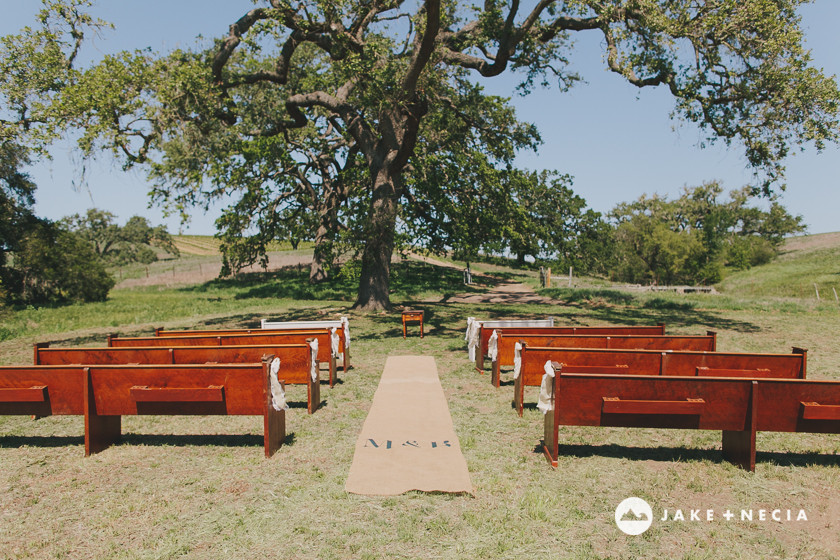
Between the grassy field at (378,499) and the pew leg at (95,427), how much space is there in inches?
5.2

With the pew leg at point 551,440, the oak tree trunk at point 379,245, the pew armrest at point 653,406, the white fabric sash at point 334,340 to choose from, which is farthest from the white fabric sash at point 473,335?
the oak tree trunk at point 379,245

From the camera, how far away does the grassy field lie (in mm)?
3688

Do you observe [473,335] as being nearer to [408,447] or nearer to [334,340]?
[334,340]

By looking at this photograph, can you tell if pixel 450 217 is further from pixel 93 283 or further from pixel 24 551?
pixel 93 283

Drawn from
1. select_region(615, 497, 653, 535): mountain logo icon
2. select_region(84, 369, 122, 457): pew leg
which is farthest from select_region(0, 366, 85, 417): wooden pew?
select_region(615, 497, 653, 535): mountain logo icon

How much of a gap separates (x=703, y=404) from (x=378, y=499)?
3197 millimetres

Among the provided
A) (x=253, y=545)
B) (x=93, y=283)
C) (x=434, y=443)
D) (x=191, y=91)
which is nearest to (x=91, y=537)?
(x=253, y=545)

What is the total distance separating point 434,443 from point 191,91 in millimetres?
13513

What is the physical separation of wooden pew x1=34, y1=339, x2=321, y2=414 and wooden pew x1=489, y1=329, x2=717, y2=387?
3.06m

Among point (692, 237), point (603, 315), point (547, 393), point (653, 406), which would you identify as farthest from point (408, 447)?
point (692, 237)

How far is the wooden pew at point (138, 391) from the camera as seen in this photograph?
5395 mm

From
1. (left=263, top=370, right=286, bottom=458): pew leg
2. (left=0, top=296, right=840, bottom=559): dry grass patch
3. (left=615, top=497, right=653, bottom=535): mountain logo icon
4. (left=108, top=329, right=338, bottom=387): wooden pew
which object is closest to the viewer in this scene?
(left=0, top=296, right=840, bottom=559): dry grass patch

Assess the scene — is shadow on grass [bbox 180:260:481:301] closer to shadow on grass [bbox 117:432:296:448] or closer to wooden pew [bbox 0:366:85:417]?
shadow on grass [bbox 117:432:296:448]

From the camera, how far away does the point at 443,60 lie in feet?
54.4
